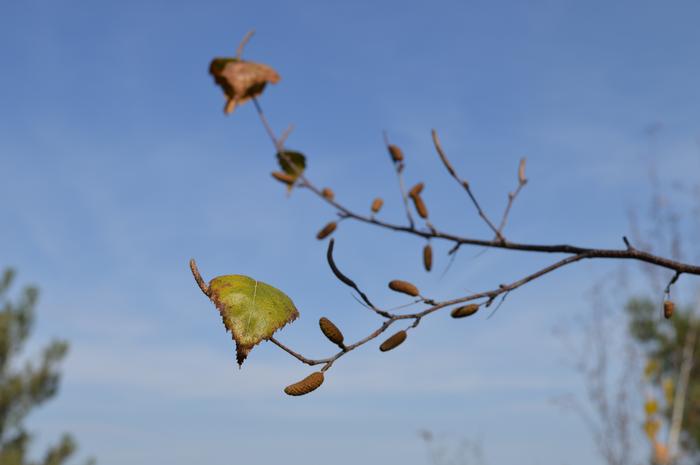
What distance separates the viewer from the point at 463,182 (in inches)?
34.5

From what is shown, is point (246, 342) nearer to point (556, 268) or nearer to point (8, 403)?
point (556, 268)

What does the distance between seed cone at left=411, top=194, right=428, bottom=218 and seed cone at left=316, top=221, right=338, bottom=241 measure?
96 mm

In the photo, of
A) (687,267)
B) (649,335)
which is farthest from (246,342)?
(649,335)

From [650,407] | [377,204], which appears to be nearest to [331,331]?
[377,204]

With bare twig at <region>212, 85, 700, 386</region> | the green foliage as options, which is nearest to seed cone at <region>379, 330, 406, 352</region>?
bare twig at <region>212, 85, 700, 386</region>

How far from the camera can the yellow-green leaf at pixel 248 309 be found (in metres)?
0.73

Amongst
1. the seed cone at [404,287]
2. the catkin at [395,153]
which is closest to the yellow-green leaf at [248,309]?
the seed cone at [404,287]

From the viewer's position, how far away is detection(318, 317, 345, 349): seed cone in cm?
72

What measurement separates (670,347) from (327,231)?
13410 mm

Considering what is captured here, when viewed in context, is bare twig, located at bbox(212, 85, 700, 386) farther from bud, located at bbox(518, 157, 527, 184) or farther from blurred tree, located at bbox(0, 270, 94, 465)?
blurred tree, located at bbox(0, 270, 94, 465)

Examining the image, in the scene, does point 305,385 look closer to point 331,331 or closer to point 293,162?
point 331,331

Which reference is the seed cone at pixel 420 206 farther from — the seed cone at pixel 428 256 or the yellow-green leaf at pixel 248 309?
the yellow-green leaf at pixel 248 309

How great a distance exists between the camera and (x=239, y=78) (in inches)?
29.5

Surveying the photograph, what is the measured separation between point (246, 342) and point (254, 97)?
252mm
